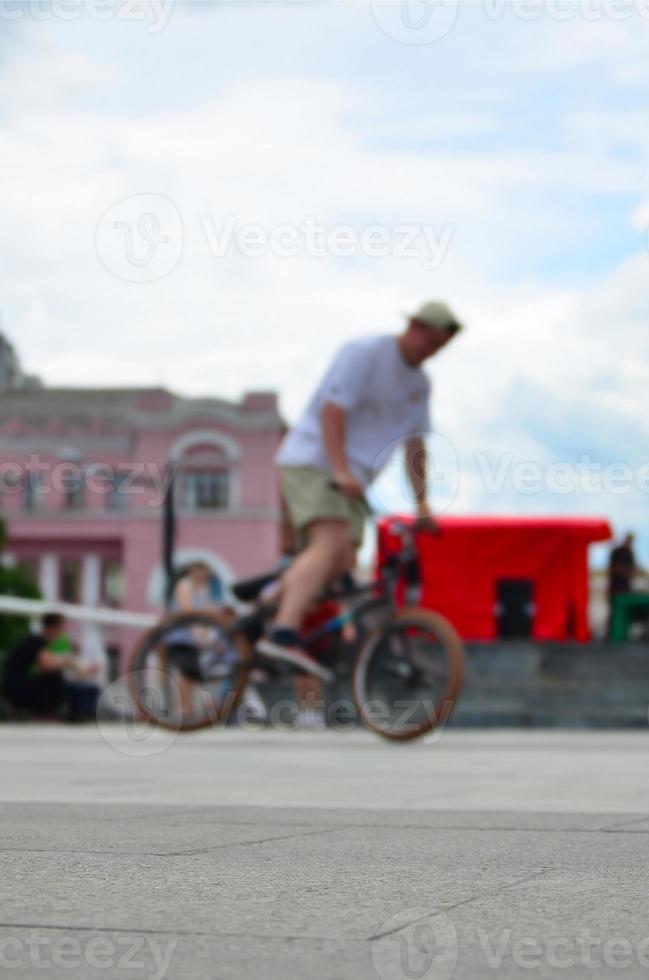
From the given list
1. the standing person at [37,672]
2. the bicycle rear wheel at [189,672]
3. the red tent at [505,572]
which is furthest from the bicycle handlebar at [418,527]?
the red tent at [505,572]

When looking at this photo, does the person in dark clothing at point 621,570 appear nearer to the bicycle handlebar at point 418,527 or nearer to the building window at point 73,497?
the bicycle handlebar at point 418,527

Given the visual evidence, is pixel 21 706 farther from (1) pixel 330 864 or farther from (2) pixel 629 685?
(1) pixel 330 864

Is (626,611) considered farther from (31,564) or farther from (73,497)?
(31,564)

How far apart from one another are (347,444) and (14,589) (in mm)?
45629

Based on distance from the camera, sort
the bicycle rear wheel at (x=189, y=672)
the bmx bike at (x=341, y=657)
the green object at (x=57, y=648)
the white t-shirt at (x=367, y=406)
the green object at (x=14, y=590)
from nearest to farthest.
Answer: the bmx bike at (x=341, y=657), the white t-shirt at (x=367, y=406), the bicycle rear wheel at (x=189, y=672), the green object at (x=57, y=648), the green object at (x=14, y=590)

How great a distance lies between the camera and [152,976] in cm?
177

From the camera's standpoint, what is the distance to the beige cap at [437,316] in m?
7.36

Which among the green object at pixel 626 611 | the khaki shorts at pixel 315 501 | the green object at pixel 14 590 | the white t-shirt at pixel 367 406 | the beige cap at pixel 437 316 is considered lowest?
the green object at pixel 14 590

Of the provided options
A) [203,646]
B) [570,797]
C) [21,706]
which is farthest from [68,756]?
[21,706]

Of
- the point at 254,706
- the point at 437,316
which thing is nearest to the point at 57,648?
the point at 254,706

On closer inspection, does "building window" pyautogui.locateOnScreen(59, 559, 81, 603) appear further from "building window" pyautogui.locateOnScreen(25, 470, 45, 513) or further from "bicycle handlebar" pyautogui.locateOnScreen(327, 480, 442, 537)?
"bicycle handlebar" pyautogui.locateOnScreen(327, 480, 442, 537)

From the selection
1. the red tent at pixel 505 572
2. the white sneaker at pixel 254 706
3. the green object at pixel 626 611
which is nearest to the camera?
the white sneaker at pixel 254 706

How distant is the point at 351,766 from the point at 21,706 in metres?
7.88

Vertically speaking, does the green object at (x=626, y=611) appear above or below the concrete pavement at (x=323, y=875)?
below
